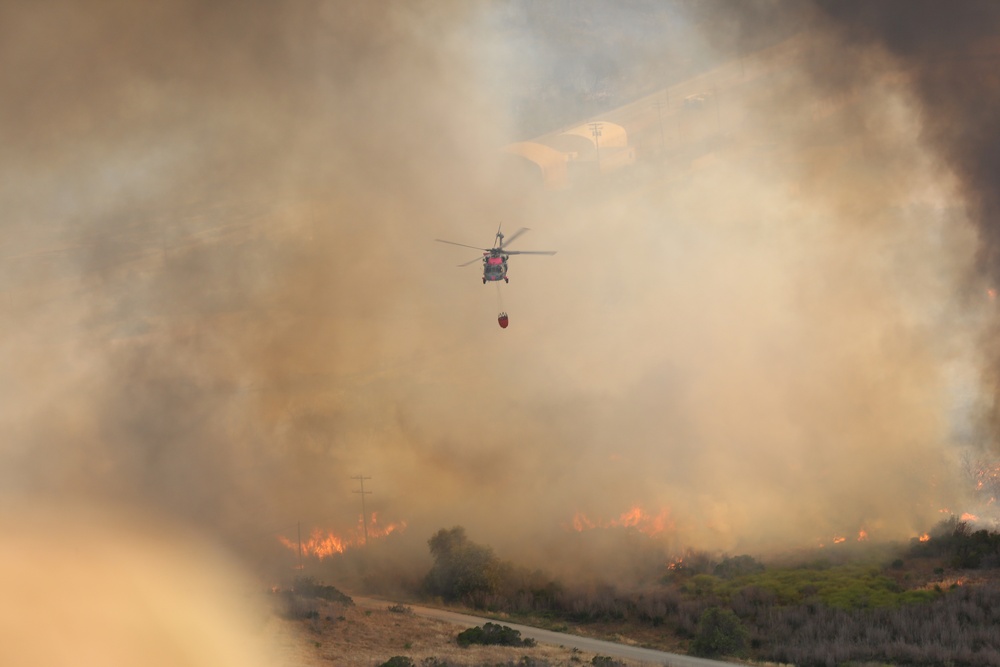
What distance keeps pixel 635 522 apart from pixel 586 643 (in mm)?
15463

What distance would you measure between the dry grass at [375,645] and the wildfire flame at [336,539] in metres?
15.1

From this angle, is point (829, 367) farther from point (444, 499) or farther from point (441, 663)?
point (441, 663)

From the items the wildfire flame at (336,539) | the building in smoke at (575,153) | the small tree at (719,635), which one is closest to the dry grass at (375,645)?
the small tree at (719,635)

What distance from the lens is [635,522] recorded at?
51812mm

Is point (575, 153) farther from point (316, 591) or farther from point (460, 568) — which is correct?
point (316, 591)

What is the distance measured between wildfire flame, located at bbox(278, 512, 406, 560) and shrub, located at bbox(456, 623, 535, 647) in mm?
19182

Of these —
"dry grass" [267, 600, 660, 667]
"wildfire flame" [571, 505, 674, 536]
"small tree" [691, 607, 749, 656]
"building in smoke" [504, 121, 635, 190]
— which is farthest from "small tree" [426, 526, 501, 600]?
"building in smoke" [504, 121, 635, 190]

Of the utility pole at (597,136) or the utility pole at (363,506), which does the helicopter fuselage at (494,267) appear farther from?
the utility pole at (597,136)

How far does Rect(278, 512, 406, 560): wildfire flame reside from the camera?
53969 mm

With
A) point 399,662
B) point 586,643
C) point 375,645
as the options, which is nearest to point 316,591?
point 375,645

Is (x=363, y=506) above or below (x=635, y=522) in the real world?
above

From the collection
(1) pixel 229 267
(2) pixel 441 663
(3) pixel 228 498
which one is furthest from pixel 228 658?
(1) pixel 229 267

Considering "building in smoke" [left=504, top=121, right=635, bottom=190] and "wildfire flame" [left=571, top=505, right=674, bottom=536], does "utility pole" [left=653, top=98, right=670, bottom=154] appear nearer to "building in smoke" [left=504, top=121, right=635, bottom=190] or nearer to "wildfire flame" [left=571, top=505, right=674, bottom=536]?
"building in smoke" [left=504, top=121, right=635, bottom=190]

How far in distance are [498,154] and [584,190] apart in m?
6.98
